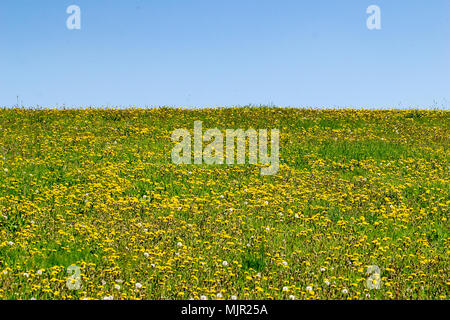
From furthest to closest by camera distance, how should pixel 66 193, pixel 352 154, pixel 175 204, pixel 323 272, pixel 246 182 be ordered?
pixel 352 154
pixel 246 182
pixel 66 193
pixel 175 204
pixel 323 272

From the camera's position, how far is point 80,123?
18.7 meters

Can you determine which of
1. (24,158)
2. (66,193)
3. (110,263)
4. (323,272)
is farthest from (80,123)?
(323,272)

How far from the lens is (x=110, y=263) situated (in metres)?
7.16

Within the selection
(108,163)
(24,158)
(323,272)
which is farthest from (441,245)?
(24,158)

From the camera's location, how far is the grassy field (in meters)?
6.57

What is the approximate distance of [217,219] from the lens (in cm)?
891

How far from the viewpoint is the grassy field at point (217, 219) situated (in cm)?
657

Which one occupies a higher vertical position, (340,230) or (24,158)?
(24,158)

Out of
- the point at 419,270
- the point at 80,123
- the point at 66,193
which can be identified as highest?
the point at 80,123

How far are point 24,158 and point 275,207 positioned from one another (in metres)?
7.93

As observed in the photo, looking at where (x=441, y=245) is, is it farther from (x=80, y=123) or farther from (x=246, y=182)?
(x=80, y=123)

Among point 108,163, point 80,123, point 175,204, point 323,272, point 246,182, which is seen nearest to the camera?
point 323,272
